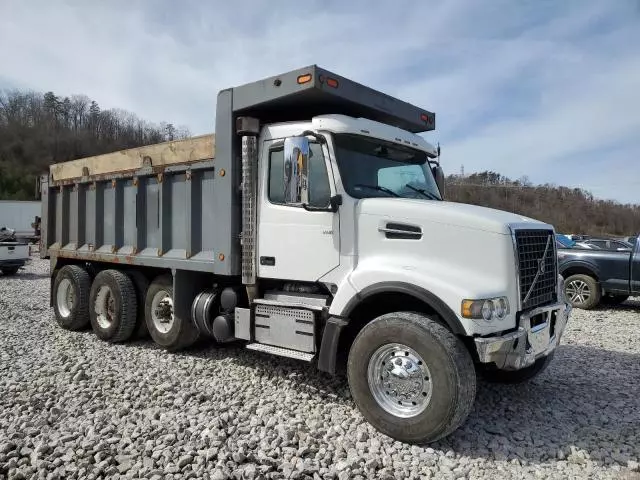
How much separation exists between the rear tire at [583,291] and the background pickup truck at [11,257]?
17.7m

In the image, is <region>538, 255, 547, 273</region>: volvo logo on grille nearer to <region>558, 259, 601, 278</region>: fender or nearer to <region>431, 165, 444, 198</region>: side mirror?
<region>431, 165, 444, 198</region>: side mirror

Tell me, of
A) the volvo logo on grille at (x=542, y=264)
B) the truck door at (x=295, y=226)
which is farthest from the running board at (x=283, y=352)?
the volvo logo on grille at (x=542, y=264)

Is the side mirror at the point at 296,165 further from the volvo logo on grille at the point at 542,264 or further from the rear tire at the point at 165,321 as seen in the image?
the rear tire at the point at 165,321

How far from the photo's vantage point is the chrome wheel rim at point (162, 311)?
22.1ft

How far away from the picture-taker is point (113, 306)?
714 cm

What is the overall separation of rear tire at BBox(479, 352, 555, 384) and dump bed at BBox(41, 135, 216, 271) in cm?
339

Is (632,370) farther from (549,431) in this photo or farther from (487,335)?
(487,335)

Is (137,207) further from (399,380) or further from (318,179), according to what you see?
(399,380)

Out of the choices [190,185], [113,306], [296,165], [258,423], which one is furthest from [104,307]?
[296,165]

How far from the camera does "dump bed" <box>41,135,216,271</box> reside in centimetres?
605

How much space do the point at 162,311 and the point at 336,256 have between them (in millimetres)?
3237

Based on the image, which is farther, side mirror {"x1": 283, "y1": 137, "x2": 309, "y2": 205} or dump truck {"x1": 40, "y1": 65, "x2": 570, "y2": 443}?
side mirror {"x1": 283, "y1": 137, "x2": 309, "y2": 205}

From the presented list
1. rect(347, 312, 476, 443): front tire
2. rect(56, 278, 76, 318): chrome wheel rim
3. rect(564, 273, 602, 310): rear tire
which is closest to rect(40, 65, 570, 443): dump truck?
rect(347, 312, 476, 443): front tire

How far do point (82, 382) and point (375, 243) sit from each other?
348 centimetres
